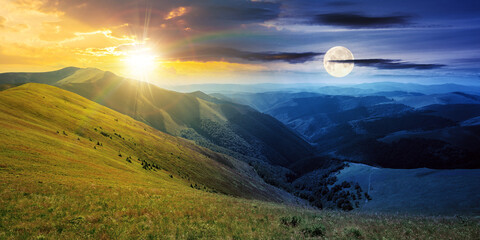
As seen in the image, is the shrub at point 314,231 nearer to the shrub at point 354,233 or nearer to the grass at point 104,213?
the grass at point 104,213

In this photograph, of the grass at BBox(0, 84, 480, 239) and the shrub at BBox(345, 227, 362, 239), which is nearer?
the grass at BBox(0, 84, 480, 239)

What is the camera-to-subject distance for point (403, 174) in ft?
216

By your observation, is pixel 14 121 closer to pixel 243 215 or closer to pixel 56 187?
pixel 56 187

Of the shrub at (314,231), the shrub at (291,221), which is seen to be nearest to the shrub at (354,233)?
the shrub at (314,231)

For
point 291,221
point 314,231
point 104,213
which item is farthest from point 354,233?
point 104,213

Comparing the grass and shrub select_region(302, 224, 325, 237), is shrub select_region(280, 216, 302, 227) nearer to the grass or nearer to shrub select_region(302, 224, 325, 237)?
the grass

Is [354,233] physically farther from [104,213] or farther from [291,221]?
[104,213]

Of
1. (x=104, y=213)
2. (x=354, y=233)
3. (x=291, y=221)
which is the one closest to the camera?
(x=104, y=213)

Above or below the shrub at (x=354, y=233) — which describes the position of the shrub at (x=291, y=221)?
below

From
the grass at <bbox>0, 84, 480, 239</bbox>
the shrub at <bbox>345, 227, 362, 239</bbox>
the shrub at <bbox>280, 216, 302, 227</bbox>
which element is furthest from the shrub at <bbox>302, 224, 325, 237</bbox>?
the shrub at <bbox>280, 216, 302, 227</bbox>

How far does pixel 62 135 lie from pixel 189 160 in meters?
25.9

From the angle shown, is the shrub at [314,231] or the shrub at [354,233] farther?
the shrub at [314,231]

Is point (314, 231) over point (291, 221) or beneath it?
over

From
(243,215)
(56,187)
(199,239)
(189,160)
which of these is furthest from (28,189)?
(189,160)
